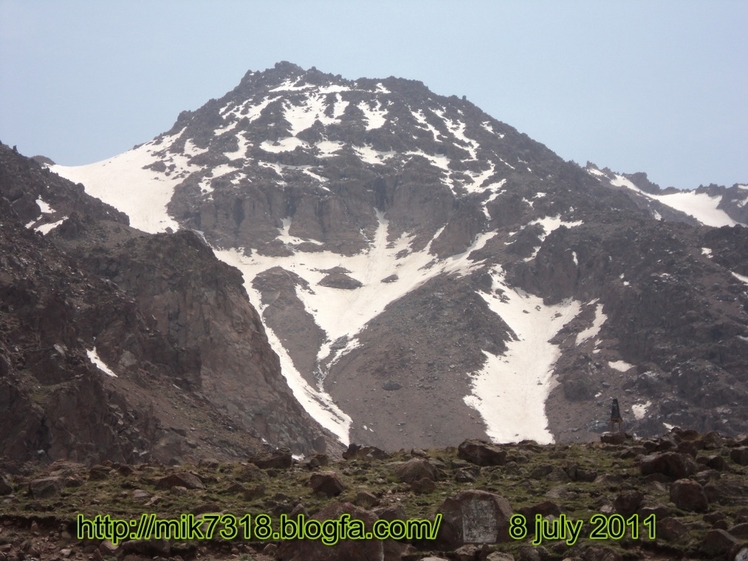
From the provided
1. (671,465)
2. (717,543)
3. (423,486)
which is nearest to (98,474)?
(423,486)

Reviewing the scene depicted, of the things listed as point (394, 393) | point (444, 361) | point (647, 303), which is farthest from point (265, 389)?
point (647, 303)

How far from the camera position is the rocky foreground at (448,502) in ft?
56.8

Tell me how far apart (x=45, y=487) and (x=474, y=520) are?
1082 centimetres

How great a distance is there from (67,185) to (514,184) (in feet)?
345

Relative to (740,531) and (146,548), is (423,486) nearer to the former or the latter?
(146,548)

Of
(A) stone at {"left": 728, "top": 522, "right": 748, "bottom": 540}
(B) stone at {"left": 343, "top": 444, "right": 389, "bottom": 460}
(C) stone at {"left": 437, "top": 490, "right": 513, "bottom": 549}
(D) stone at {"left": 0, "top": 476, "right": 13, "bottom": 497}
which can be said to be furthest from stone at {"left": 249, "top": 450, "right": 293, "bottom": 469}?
(A) stone at {"left": 728, "top": 522, "right": 748, "bottom": 540}

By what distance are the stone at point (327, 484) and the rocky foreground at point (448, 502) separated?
1.4 inches

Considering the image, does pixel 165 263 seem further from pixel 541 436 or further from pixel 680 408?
pixel 680 408

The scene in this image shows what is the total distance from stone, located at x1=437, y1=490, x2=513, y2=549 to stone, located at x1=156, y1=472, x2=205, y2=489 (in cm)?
731

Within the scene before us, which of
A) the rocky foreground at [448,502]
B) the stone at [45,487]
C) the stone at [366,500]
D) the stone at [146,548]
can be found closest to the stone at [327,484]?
the rocky foreground at [448,502]

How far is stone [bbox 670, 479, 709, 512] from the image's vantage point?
18.9 meters

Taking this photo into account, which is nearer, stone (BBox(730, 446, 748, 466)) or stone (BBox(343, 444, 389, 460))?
stone (BBox(730, 446, 748, 466))

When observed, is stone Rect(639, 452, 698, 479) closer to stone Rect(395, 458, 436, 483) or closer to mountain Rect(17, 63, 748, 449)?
stone Rect(395, 458, 436, 483)

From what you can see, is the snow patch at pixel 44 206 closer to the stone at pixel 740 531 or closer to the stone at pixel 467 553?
the stone at pixel 467 553
